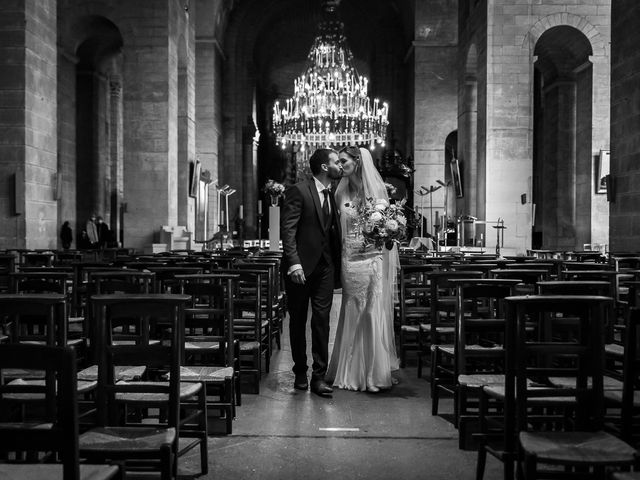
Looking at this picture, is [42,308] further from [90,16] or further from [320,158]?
[90,16]

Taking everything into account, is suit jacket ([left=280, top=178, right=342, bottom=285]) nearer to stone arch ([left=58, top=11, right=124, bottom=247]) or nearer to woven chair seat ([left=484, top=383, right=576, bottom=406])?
woven chair seat ([left=484, top=383, right=576, bottom=406])

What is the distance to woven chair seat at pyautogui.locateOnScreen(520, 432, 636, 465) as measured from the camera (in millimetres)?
2578

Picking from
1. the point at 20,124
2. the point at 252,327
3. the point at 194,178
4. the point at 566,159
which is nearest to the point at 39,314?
the point at 252,327

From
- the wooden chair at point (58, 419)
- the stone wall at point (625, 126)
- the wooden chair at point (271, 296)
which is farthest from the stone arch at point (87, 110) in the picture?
the wooden chair at point (58, 419)

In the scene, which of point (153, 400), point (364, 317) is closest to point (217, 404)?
point (153, 400)

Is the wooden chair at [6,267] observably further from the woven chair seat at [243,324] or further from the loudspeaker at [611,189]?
the loudspeaker at [611,189]

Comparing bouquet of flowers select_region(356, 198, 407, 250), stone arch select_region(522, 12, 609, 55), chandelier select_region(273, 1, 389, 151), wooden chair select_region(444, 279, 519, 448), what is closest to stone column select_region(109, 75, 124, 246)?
chandelier select_region(273, 1, 389, 151)

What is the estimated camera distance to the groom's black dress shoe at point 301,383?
5688mm

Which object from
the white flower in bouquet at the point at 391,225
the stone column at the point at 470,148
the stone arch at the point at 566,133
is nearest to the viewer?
the white flower in bouquet at the point at 391,225

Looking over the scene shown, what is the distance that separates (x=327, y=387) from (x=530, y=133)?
47.4ft

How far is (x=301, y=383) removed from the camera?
5.70 meters

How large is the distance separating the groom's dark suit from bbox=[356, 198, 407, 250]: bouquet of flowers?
308mm

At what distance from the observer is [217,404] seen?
4473mm

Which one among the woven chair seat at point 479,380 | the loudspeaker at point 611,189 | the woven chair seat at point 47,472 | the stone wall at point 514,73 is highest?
the stone wall at point 514,73
